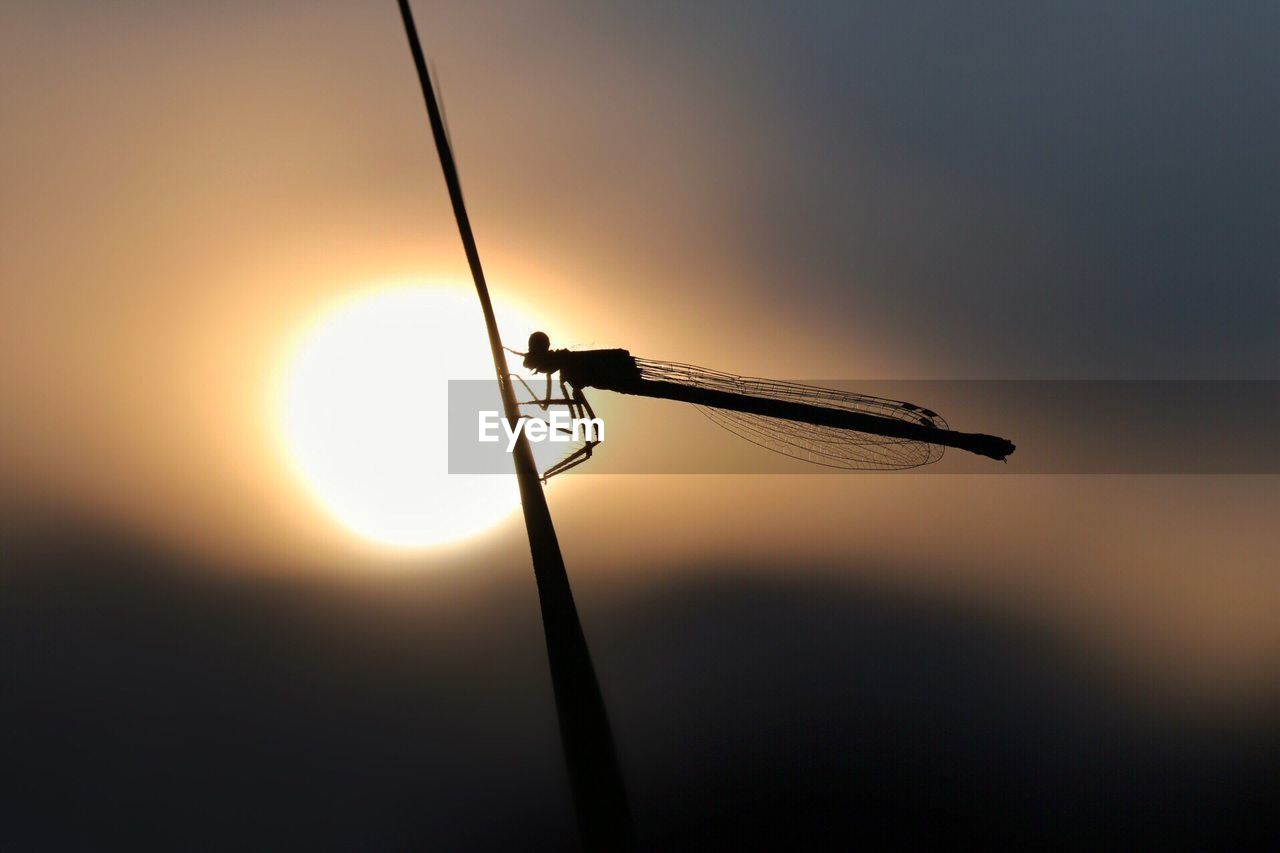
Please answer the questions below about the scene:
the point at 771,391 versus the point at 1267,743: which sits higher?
the point at 771,391

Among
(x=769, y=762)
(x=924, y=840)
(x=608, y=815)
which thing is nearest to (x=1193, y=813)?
(x=924, y=840)

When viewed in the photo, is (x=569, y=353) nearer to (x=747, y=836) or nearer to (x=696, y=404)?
(x=696, y=404)

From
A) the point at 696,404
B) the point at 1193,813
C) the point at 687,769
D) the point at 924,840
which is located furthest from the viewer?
the point at 687,769

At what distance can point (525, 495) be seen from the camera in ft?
16.2

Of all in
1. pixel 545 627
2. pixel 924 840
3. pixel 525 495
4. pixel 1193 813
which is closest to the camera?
pixel 545 627

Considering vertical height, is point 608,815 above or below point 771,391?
below

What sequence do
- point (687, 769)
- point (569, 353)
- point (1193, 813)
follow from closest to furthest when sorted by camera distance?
point (569, 353) → point (1193, 813) → point (687, 769)

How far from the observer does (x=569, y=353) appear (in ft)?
43.4

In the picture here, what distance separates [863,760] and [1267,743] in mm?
81710

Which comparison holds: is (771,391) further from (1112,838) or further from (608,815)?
(1112,838)

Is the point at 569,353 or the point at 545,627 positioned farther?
the point at 569,353

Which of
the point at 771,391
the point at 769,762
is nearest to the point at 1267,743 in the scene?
the point at 769,762

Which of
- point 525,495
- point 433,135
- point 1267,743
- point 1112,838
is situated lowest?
point 1112,838

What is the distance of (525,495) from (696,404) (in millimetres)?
12738
